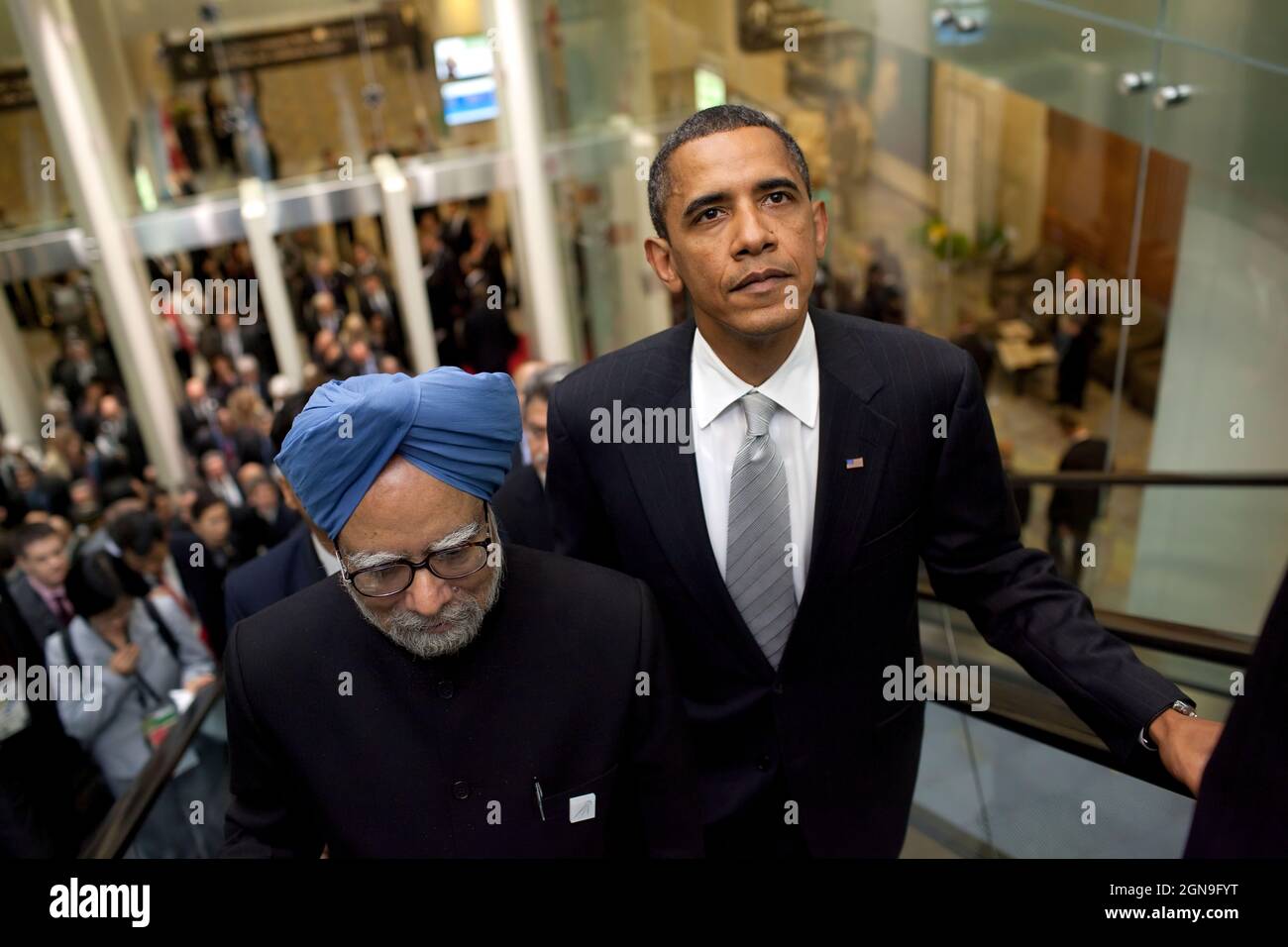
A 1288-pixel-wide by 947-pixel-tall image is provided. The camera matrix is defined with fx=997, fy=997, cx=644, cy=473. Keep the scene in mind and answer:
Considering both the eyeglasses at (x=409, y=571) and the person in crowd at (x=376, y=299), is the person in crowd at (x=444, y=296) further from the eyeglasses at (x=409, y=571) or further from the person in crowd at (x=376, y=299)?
the eyeglasses at (x=409, y=571)

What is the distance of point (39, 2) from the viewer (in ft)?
34.2

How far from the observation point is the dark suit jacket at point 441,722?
5.32ft

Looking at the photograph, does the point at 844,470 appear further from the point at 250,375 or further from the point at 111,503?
the point at 250,375

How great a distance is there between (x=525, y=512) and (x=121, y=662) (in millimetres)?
2212

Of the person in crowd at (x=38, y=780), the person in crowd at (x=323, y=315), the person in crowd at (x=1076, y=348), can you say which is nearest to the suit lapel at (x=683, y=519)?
the person in crowd at (x=38, y=780)

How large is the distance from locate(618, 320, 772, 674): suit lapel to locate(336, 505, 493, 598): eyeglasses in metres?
0.49

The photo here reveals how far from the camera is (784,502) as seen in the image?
1855mm

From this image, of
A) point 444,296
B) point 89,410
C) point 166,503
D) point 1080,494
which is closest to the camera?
point 1080,494

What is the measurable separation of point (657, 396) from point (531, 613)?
519 millimetres

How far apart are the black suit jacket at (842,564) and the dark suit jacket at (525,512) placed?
3.43ft

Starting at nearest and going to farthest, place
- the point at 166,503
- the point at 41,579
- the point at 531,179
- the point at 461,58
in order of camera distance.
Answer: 1. the point at 41,579
2. the point at 166,503
3. the point at 531,179
4. the point at 461,58

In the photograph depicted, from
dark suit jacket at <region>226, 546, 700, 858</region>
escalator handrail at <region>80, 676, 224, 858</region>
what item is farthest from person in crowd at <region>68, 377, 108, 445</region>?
dark suit jacket at <region>226, 546, 700, 858</region>

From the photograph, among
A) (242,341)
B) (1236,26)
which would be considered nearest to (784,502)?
(1236,26)

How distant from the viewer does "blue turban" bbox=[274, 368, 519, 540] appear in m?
1.38
